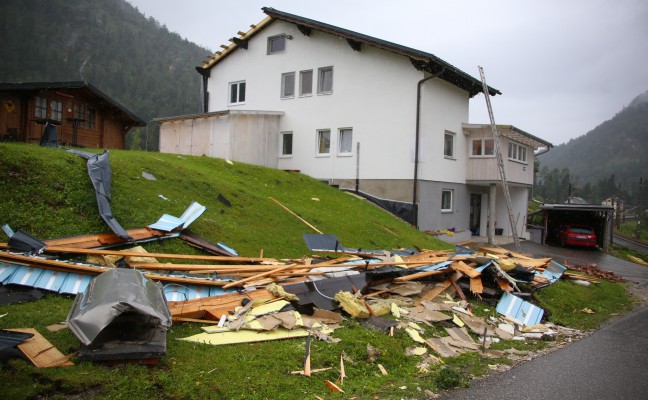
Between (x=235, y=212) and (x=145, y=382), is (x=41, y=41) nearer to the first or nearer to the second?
(x=235, y=212)

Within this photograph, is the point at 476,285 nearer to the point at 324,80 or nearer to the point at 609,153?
the point at 324,80

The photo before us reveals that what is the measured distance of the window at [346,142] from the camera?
2217 centimetres

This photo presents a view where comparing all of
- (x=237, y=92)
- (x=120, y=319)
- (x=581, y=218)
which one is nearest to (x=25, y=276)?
(x=120, y=319)

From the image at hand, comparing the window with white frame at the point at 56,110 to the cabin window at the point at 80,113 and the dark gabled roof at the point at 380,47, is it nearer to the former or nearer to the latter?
the cabin window at the point at 80,113

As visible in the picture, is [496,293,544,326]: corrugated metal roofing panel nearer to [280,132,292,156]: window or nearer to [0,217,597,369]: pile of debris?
[0,217,597,369]: pile of debris

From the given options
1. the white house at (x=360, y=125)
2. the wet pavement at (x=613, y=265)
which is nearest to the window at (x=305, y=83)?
the white house at (x=360, y=125)

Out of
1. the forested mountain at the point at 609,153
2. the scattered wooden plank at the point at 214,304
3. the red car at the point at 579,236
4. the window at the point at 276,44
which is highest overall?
the forested mountain at the point at 609,153

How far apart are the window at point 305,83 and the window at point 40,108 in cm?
1242

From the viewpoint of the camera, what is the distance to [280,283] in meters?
7.62

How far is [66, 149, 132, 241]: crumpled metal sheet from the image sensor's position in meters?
8.67

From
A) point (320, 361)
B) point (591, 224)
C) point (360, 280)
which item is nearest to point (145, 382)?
point (320, 361)

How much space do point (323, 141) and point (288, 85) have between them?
4.08 metres

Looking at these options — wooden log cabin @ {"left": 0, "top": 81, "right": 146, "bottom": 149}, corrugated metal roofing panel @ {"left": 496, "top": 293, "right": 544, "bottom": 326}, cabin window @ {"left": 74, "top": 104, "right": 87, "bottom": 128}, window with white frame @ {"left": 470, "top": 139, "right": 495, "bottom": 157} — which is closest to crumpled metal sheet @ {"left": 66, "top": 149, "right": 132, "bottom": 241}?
wooden log cabin @ {"left": 0, "top": 81, "right": 146, "bottom": 149}

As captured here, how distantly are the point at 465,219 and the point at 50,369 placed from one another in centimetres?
2236
